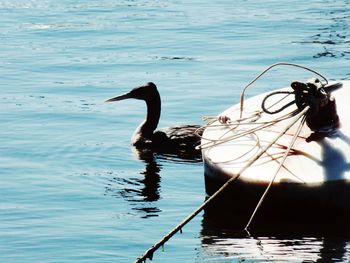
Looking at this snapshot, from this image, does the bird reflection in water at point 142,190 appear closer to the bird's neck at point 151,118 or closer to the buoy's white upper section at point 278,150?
the buoy's white upper section at point 278,150

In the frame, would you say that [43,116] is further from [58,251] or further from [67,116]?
[58,251]

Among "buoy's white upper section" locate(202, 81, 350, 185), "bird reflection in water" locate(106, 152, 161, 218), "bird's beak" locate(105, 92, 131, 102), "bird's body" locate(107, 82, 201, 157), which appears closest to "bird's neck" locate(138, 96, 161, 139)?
"bird's body" locate(107, 82, 201, 157)

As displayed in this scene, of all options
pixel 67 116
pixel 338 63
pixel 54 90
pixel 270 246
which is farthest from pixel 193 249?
pixel 338 63

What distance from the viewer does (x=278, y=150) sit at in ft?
40.8

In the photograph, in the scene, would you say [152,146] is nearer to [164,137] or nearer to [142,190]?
[164,137]

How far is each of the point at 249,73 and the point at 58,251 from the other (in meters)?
8.34

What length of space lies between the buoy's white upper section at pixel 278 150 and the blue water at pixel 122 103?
544 millimetres

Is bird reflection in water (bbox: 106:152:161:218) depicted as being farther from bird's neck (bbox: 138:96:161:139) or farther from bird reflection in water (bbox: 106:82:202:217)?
bird's neck (bbox: 138:96:161:139)

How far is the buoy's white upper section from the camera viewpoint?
1188 centimetres

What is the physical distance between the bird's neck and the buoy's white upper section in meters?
2.18

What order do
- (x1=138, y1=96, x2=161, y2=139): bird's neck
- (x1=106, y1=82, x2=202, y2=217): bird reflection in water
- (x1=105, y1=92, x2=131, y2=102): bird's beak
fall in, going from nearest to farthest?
(x1=106, y1=82, x2=202, y2=217): bird reflection in water → (x1=138, y1=96, x2=161, y2=139): bird's neck → (x1=105, y1=92, x2=131, y2=102): bird's beak

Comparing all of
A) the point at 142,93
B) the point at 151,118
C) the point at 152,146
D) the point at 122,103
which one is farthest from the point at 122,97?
the point at 152,146

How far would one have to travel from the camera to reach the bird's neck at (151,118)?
15836 mm

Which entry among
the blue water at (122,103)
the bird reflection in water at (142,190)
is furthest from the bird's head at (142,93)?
the bird reflection in water at (142,190)
